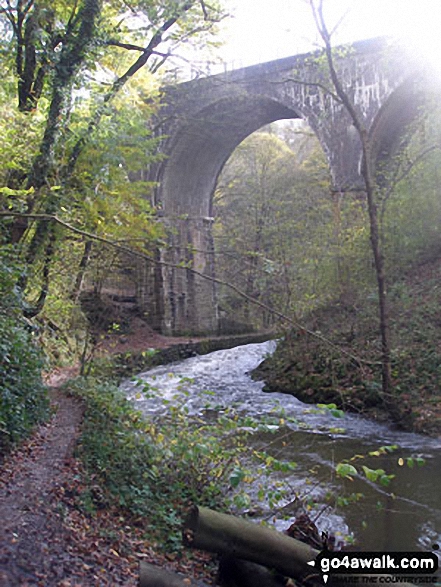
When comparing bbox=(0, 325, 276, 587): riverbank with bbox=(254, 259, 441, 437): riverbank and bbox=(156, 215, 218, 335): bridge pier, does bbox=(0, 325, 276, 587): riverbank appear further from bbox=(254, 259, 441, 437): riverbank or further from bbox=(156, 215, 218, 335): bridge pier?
bbox=(156, 215, 218, 335): bridge pier

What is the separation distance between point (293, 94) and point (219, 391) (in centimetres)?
1087

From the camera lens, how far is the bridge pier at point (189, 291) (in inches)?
871

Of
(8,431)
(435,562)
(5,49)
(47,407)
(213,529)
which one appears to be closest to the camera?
(213,529)

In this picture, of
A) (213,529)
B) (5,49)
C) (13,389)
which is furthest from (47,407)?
(5,49)

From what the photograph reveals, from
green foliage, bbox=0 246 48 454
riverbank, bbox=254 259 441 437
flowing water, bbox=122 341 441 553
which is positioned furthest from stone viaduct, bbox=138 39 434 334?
green foliage, bbox=0 246 48 454

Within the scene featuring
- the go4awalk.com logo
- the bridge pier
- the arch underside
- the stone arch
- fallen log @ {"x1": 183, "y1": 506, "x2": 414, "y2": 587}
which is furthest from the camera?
the bridge pier

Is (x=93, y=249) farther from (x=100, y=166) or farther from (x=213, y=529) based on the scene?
(x=213, y=529)

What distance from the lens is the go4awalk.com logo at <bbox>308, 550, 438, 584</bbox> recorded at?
3221mm

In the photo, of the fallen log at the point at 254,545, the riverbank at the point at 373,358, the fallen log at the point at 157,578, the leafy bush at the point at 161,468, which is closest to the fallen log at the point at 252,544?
the fallen log at the point at 254,545

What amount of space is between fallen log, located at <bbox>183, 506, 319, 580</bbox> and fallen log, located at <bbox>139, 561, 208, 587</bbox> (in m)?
0.24

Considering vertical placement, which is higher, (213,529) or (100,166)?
(100,166)

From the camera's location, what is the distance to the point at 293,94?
18531 millimetres

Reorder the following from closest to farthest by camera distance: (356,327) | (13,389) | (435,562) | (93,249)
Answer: (435,562), (13,389), (93,249), (356,327)

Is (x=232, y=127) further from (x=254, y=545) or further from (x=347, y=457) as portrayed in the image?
(x=254, y=545)
